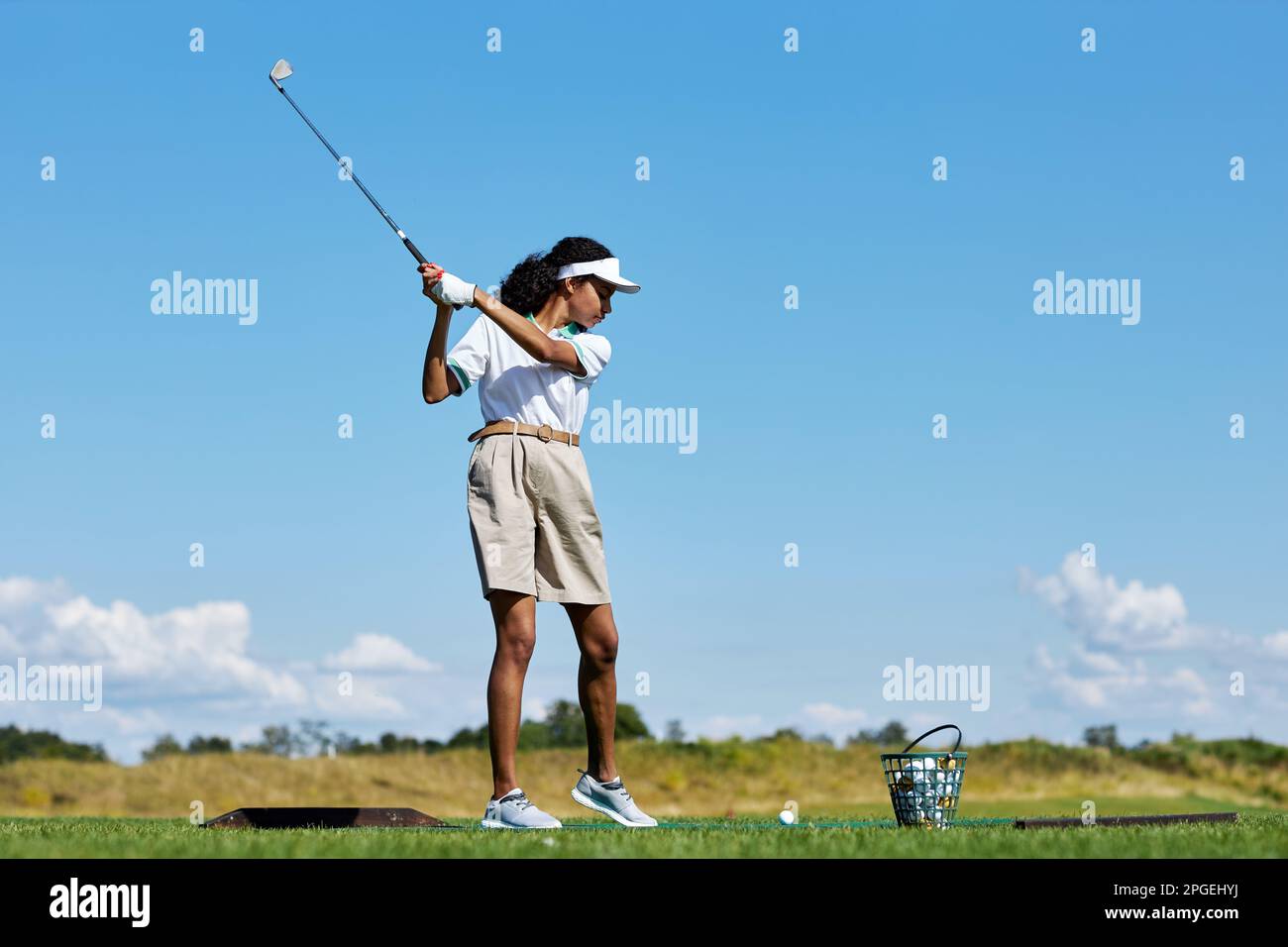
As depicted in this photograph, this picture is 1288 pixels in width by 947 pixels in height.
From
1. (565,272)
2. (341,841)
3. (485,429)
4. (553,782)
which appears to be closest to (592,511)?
(485,429)

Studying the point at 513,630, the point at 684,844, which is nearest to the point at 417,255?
the point at 513,630

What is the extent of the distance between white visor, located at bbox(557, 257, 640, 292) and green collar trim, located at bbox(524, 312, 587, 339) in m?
0.24


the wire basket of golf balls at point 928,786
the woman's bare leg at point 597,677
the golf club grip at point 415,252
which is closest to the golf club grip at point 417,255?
the golf club grip at point 415,252

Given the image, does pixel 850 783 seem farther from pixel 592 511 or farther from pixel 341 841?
pixel 341 841

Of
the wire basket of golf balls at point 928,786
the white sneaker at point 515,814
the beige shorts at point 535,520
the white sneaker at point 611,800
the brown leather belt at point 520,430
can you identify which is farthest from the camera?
the white sneaker at point 611,800

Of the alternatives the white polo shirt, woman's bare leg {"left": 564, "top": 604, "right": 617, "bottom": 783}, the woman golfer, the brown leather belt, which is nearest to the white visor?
the woman golfer

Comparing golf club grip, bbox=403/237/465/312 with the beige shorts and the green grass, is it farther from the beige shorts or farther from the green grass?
the green grass

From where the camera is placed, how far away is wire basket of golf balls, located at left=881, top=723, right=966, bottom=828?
6.06m

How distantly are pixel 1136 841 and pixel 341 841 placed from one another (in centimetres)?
275

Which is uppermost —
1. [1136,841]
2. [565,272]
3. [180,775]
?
[565,272]

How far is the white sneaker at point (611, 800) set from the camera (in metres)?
6.52

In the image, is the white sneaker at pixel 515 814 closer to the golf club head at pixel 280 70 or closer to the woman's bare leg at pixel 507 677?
the woman's bare leg at pixel 507 677
